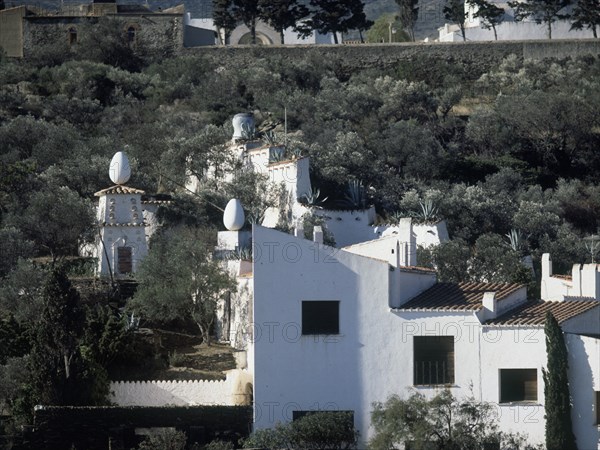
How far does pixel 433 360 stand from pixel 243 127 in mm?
23535

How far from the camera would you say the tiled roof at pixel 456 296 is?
119 ft

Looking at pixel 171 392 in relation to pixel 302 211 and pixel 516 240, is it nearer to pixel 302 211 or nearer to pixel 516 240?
pixel 302 211

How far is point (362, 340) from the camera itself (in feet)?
119

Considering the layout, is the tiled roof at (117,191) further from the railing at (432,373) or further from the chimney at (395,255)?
the railing at (432,373)

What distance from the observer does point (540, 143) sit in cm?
6538

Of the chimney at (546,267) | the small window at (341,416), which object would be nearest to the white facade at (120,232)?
the chimney at (546,267)

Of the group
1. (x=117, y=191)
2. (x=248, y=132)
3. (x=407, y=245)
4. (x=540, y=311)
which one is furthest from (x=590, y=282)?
(x=248, y=132)

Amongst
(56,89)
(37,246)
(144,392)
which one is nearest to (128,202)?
(37,246)

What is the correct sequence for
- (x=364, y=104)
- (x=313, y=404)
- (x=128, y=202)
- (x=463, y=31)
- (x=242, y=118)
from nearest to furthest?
(x=313, y=404), (x=128, y=202), (x=242, y=118), (x=364, y=104), (x=463, y=31)

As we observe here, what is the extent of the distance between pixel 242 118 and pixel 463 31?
76.1 ft

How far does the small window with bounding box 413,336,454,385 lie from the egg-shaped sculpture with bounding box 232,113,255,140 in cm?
2259

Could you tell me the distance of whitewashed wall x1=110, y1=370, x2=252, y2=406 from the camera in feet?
125

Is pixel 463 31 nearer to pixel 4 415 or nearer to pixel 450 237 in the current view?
pixel 450 237

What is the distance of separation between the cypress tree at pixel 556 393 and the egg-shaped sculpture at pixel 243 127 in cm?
2380
